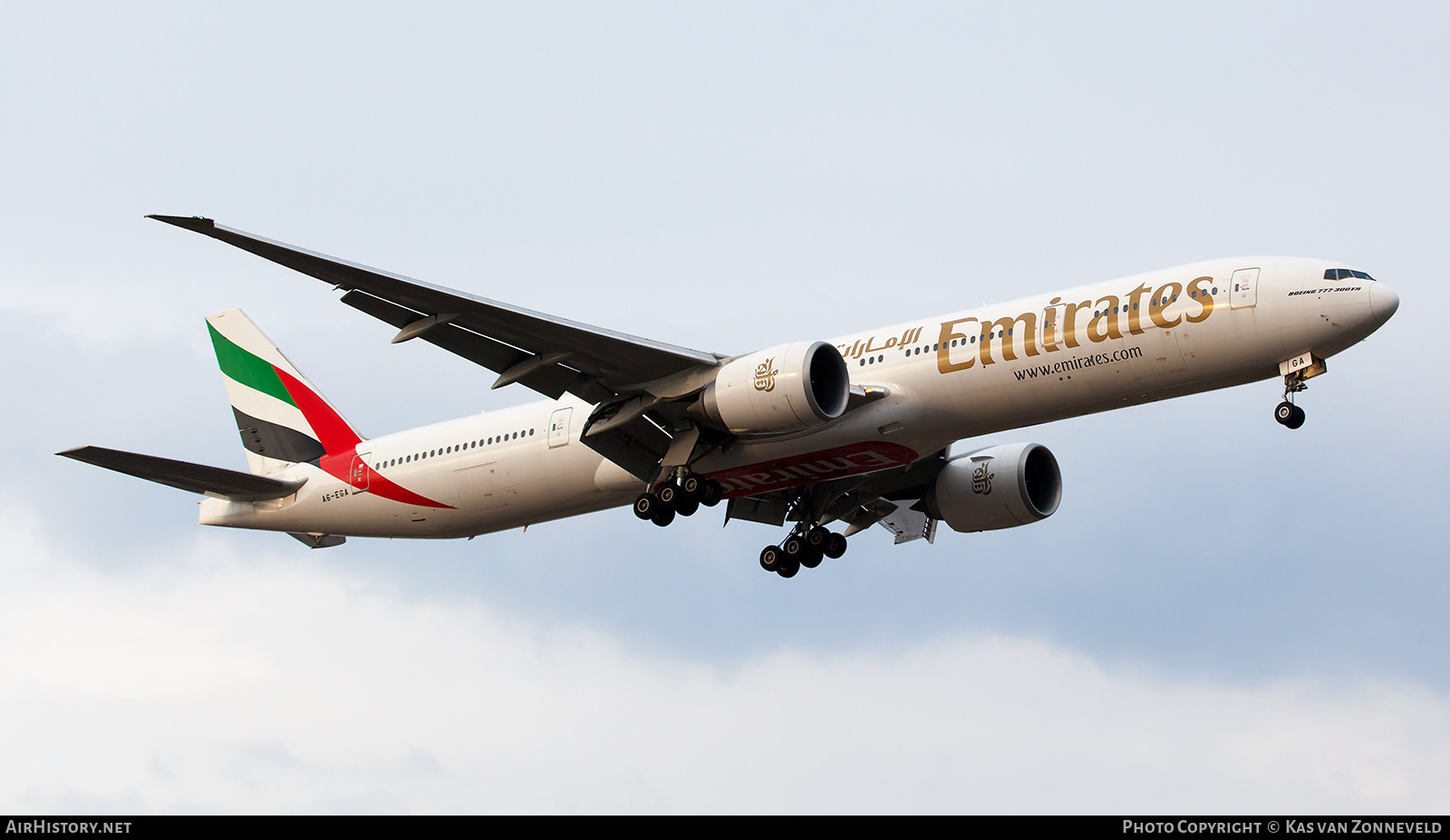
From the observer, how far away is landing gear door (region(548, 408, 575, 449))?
31.8 metres

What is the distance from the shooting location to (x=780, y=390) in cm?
2728

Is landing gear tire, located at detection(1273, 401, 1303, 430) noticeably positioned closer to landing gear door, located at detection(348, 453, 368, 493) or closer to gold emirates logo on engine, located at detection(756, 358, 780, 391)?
gold emirates logo on engine, located at detection(756, 358, 780, 391)

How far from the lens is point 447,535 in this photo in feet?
112

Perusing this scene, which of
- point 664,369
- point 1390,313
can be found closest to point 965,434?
point 664,369

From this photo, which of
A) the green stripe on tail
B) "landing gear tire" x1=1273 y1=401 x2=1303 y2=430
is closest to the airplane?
"landing gear tire" x1=1273 y1=401 x2=1303 y2=430

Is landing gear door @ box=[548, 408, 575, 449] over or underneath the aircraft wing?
underneath

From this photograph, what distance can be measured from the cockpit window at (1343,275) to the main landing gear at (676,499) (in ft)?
40.3

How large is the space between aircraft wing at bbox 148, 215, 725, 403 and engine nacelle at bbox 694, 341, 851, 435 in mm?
944

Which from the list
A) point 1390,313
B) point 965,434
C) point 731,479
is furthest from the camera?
point 731,479

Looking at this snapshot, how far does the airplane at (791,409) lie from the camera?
26500 millimetres

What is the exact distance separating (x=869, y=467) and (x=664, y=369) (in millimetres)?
4852

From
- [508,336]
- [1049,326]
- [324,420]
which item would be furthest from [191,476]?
[1049,326]
